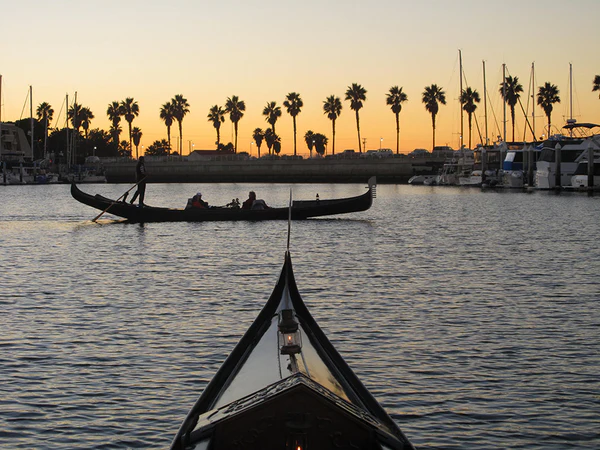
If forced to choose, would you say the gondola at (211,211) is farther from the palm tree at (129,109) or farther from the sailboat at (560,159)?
the palm tree at (129,109)

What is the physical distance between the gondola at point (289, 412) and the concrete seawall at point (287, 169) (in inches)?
5175

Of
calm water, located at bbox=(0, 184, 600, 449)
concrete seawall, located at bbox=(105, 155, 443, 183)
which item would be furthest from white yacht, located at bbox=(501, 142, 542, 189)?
calm water, located at bbox=(0, 184, 600, 449)

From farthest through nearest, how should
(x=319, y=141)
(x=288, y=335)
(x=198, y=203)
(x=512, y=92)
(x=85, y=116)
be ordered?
1. (x=319, y=141)
2. (x=85, y=116)
3. (x=512, y=92)
4. (x=198, y=203)
5. (x=288, y=335)

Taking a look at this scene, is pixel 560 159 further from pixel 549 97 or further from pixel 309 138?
pixel 309 138

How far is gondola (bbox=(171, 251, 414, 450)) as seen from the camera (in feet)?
20.6

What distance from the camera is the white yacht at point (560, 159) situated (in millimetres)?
78438

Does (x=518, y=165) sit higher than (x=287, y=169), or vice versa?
(x=287, y=169)

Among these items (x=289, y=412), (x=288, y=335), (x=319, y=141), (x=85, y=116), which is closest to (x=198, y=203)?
(x=288, y=335)

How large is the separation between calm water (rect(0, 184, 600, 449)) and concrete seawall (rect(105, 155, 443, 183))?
105059mm

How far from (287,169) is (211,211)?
103014 millimetres

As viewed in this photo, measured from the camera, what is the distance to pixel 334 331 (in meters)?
15.2

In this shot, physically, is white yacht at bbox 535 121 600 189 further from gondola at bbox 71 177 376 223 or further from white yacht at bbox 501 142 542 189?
gondola at bbox 71 177 376 223

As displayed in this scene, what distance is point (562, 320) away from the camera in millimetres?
16250

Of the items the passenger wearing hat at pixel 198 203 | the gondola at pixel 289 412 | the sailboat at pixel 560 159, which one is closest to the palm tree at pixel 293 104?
the sailboat at pixel 560 159
